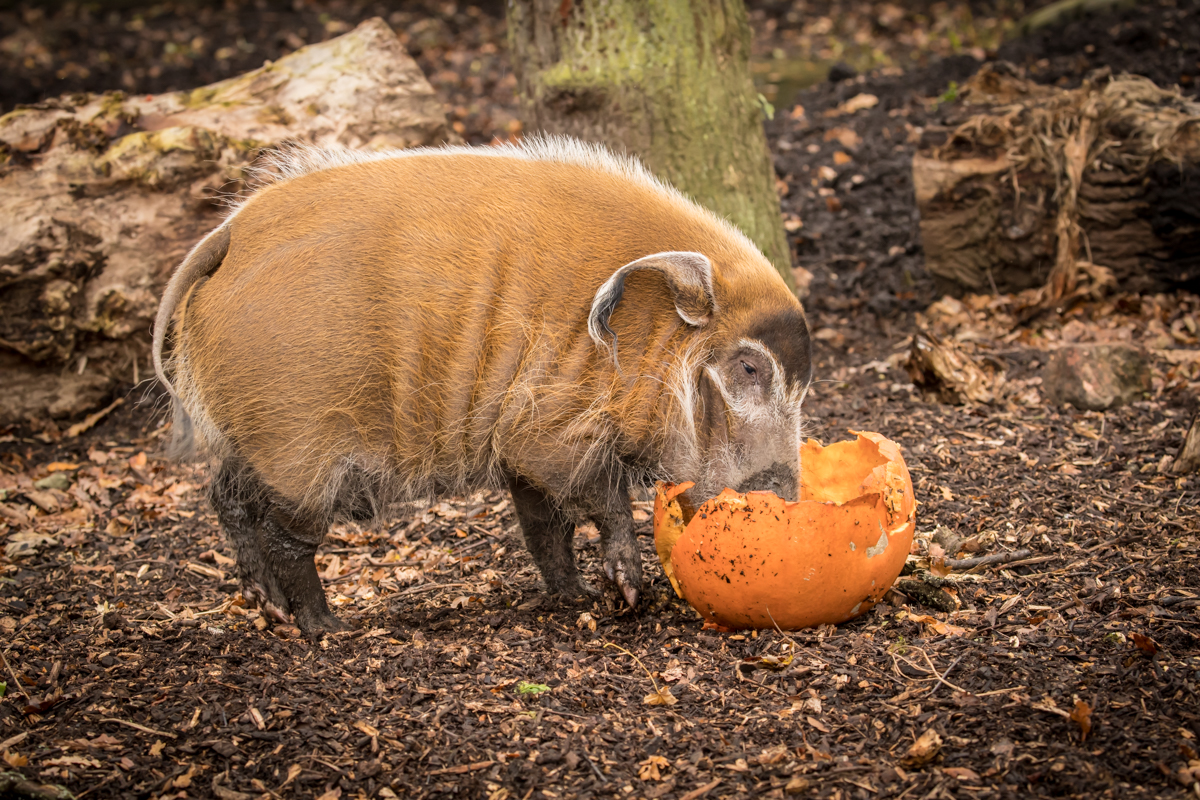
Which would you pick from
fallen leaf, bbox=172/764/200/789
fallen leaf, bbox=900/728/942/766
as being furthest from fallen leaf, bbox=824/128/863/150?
fallen leaf, bbox=172/764/200/789

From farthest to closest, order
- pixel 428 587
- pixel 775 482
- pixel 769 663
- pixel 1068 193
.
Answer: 1. pixel 1068 193
2. pixel 428 587
3. pixel 775 482
4. pixel 769 663

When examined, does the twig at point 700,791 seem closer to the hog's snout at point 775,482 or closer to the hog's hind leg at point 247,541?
the hog's snout at point 775,482

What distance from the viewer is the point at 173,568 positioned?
466 centimetres

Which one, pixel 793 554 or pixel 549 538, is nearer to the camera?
pixel 793 554

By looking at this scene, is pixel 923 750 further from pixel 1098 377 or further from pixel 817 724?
pixel 1098 377

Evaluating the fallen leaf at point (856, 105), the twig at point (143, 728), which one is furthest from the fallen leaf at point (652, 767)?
the fallen leaf at point (856, 105)

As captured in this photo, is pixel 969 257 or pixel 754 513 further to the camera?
pixel 969 257

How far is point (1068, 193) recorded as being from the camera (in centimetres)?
620

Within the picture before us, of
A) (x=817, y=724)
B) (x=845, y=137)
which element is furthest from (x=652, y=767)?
(x=845, y=137)

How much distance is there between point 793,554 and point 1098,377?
9.63 feet

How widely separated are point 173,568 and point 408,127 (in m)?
3.30

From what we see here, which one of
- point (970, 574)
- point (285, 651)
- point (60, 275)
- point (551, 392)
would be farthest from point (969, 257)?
point (60, 275)

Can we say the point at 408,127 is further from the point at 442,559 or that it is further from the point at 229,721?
the point at 229,721

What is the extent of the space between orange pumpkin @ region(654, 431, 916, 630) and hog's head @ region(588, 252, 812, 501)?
1.02 feet
